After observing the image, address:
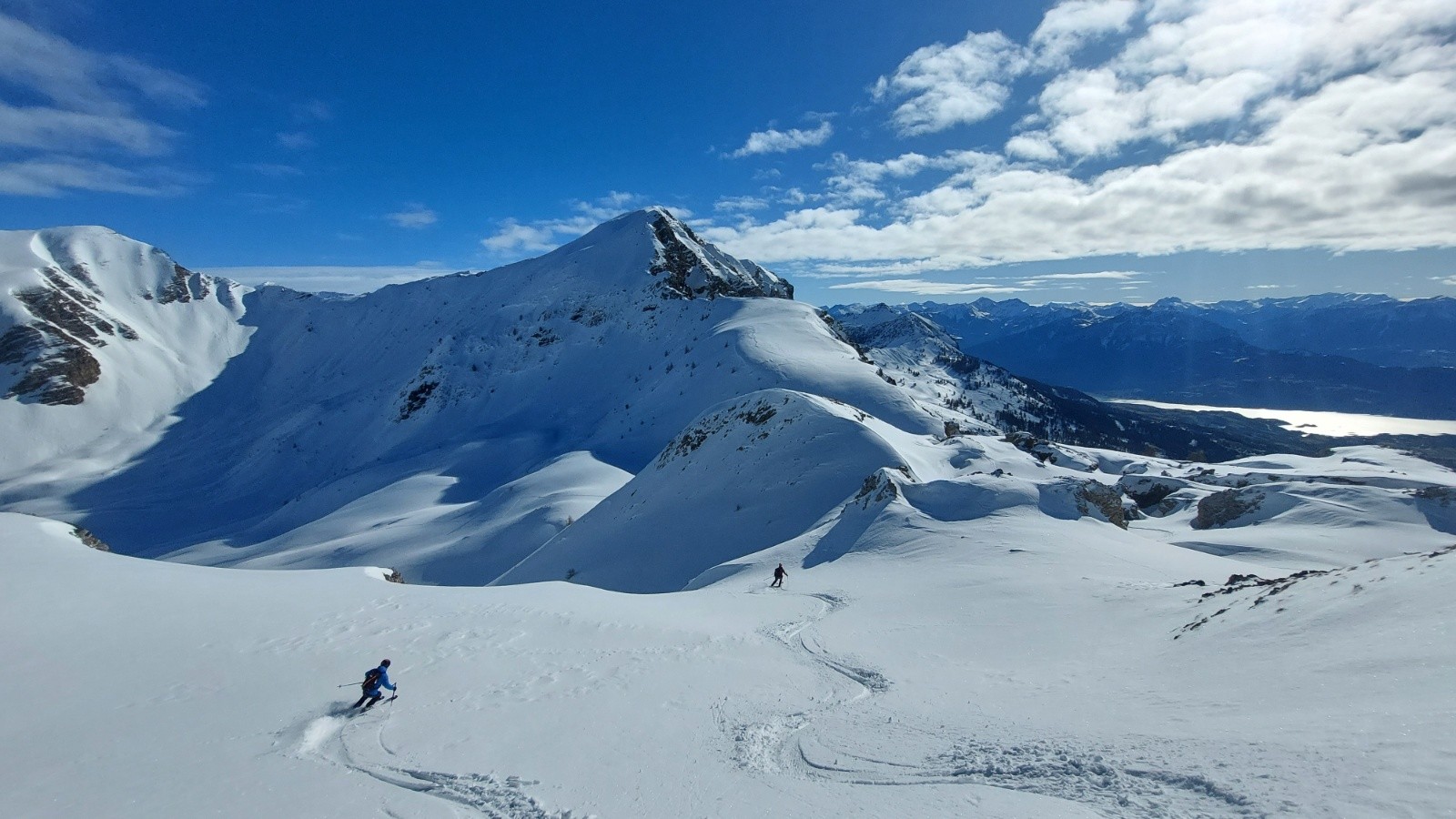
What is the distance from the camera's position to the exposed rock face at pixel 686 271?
285 feet

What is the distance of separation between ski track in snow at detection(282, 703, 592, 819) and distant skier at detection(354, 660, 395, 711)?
30 cm

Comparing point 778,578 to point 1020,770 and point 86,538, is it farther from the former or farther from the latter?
point 86,538

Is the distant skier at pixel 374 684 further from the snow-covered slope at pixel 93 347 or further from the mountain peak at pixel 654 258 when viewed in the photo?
the snow-covered slope at pixel 93 347

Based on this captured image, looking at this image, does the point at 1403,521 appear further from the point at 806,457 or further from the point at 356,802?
the point at 356,802

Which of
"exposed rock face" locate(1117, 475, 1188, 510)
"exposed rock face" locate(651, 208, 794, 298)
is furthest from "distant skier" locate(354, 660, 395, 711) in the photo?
"exposed rock face" locate(651, 208, 794, 298)

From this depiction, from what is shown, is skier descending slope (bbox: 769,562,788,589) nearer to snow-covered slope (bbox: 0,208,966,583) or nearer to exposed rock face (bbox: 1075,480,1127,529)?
exposed rock face (bbox: 1075,480,1127,529)

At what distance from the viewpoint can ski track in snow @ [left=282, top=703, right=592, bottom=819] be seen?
729cm

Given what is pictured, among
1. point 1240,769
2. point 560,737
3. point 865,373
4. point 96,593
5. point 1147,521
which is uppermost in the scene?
point 865,373

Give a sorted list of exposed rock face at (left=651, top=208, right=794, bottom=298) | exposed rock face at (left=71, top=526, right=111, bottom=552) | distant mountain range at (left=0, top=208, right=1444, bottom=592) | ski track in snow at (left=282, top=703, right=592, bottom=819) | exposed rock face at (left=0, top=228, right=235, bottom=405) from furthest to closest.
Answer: exposed rock face at (left=0, top=228, right=235, bottom=405)
exposed rock face at (left=651, top=208, right=794, bottom=298)
distant mountain range at (left=0, top=208, right=1444, bottom=592)
exposed rock face at (left=71, top=526, right=111, bottom=552)
ski track in snow at (left=282, top=703, right=592, bottom=819)

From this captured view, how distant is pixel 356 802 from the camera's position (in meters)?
7.38

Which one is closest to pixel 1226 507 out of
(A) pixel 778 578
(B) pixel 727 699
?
(A) pixel 778 578

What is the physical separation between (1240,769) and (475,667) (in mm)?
11443

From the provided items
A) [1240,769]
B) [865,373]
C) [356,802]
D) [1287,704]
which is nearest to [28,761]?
[356,802]

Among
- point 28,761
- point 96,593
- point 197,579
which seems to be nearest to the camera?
point 28,761
